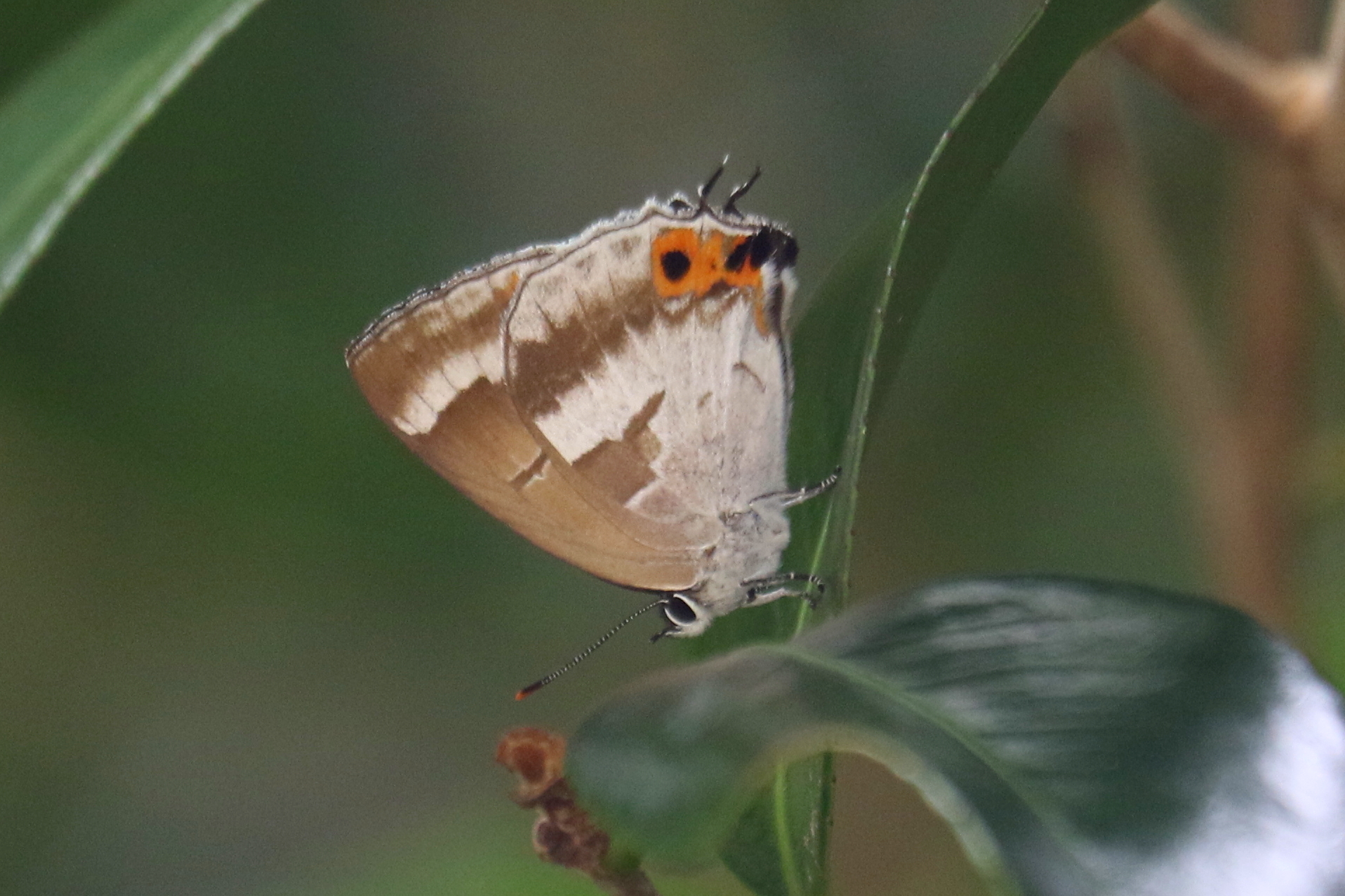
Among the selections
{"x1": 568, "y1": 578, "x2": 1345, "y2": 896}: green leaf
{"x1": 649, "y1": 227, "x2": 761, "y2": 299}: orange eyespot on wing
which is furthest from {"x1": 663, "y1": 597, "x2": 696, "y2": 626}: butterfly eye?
{"x1": 568, "y1": 578, "x2": 1345, "y2": 896}: green leaf

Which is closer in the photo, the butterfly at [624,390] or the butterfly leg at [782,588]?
the butterfly leg at [782,588]

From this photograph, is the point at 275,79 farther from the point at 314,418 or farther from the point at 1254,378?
the point at 1254,378

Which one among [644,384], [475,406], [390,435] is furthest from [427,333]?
[390,435]

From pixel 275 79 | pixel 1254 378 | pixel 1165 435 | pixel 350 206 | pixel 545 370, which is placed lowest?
pixel 1165 435

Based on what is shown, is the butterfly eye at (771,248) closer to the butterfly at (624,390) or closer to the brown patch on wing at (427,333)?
the butterfly at (624,390)

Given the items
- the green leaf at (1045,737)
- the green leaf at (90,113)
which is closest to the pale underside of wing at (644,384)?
the green leaf at (90,113)

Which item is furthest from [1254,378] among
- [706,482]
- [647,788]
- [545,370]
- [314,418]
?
[314,418]
